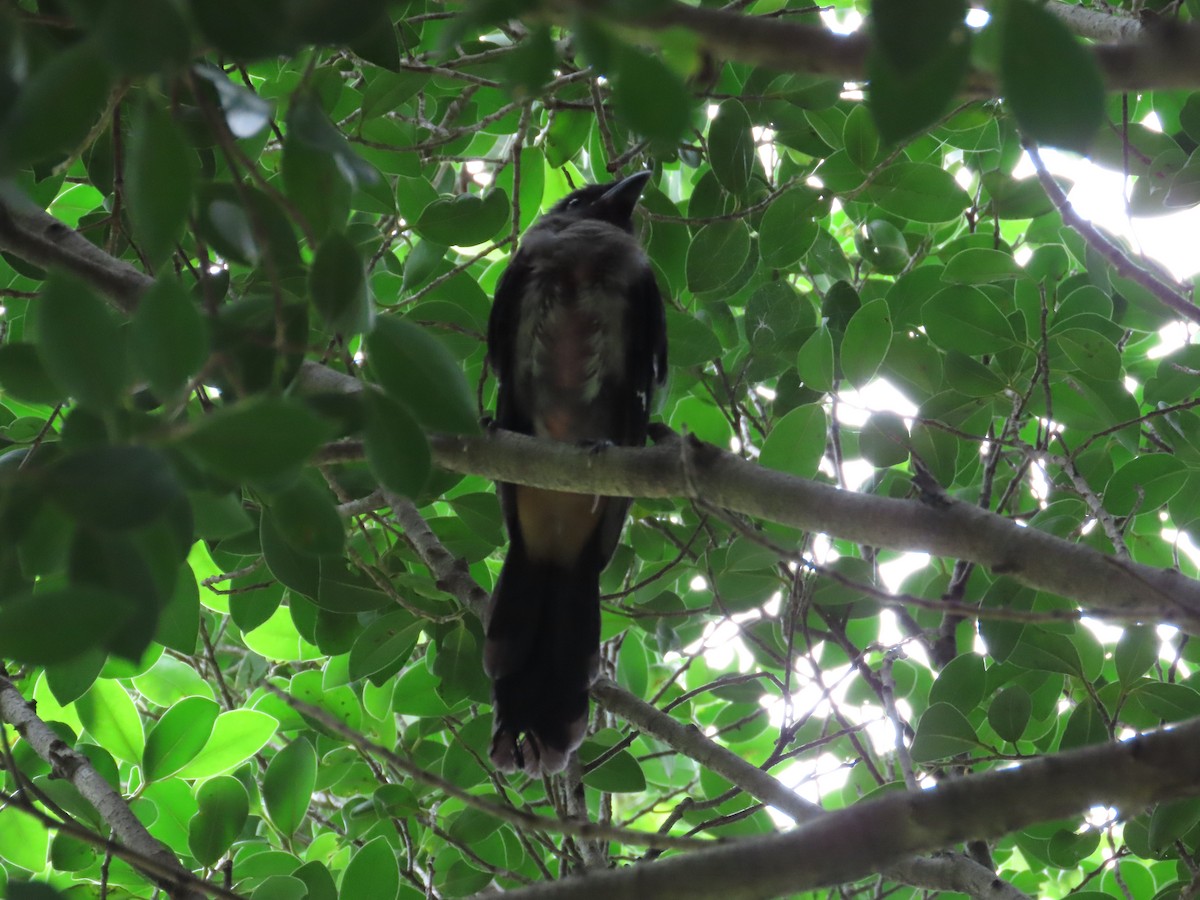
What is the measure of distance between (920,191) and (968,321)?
14.9 inches

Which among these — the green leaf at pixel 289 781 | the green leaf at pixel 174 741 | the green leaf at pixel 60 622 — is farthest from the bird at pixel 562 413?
the green leaf at pixel 60 622

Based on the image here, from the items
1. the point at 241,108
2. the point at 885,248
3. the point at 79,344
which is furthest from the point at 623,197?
the point at 79,344

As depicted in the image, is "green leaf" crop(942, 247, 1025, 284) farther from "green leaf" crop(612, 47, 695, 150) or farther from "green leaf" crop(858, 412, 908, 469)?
"green leaf" crop(612, 47, 695, 150)

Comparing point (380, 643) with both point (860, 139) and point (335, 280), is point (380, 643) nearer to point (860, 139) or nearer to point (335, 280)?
point (335, 280)

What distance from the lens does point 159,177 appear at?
1.04m

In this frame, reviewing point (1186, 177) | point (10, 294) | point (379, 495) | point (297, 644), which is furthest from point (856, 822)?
point (297, 644)

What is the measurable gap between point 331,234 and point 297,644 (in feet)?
6.81

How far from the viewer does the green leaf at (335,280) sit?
3.92 ft

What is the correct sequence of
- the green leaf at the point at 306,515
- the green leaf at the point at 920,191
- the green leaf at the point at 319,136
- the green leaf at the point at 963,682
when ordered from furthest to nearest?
the green leaf at the point at 920,191
the green leaf at the point at 963,682
the green leaf at the point at 306,515
the green leaf at the point at 319,136

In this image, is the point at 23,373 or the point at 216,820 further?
the point at 216,820

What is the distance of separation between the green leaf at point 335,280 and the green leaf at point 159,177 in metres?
0.17

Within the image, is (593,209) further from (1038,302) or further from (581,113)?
(1038,302)

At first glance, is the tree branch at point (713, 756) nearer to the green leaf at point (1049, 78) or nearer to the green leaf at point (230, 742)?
the green leaf at point (230, 742)

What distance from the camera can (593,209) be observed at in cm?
384
